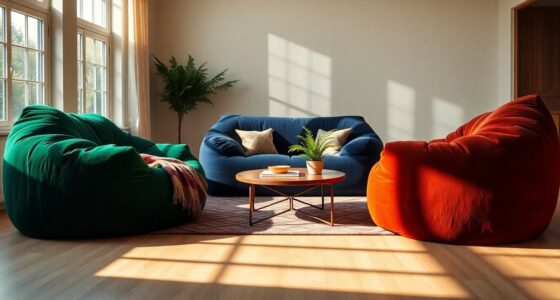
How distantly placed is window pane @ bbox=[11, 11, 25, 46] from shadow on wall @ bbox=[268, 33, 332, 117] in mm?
3651

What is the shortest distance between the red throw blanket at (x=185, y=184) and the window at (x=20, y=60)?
1.53 m

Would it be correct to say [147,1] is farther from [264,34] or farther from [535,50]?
[535,50]

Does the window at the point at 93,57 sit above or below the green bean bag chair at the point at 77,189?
above

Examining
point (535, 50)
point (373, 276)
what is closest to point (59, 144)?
point (373, 276)

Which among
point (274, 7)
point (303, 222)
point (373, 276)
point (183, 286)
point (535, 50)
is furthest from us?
point (535, 50)

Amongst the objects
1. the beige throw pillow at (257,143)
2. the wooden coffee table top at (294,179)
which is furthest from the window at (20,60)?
the wooden coffee table top at (294,179)

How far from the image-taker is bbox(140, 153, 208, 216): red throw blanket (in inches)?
144

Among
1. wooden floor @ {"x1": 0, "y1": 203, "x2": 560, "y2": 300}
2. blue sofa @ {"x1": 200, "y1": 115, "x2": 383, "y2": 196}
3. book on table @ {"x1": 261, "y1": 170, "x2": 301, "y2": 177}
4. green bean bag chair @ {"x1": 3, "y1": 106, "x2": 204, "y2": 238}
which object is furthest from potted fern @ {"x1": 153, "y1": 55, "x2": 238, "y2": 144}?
wooden floor @ {"x1": 0, "y1": 203, "x2": 560, "y2": 300}

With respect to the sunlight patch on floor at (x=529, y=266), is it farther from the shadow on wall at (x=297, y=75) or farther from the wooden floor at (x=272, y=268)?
the shadow on wall at (x=297, y=75)

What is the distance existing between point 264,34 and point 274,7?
1.37 feet

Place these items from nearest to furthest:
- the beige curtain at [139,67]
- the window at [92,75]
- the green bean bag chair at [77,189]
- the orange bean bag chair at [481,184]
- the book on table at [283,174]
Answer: the orange bean bag chair at [481,184], the green bean bag chair at [77,189], the book on table at [283,174], the window at [92,75], the beige curtain at [139,67]

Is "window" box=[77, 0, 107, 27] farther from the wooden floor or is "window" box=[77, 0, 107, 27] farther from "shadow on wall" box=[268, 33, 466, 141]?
the wooden floor

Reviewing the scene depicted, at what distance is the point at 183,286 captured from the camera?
2.37m

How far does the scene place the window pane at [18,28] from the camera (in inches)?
179
